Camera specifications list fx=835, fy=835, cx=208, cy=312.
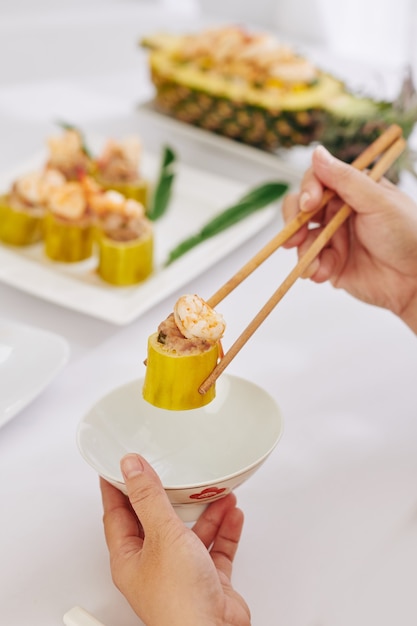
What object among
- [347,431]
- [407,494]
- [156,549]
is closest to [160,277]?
[347,431]

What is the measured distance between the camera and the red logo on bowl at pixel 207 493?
2.81 ft

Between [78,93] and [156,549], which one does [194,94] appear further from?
[156,549]

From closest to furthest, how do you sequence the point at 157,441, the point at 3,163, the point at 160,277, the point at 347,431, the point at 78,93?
1. the point at 157,441
2. the point at 347,431
3. the point at 160,277
4. the point at 3,163
5. the point at 78,93

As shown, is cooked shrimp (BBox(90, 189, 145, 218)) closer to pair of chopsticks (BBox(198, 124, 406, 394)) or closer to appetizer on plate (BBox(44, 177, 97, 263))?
appetizer on plate (BBox(44, 177, 97, 263))

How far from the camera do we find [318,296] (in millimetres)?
1464

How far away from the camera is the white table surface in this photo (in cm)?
90

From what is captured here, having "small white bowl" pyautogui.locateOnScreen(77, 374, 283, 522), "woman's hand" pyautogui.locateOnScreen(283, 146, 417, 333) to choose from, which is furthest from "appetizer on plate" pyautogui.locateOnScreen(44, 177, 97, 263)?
"small white bowl" pyautogui.locateOnScreen(77, 374, 283, 522)

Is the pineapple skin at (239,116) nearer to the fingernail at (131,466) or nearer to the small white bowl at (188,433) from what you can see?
the small white bowl at (188,433)

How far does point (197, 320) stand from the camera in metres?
0.88

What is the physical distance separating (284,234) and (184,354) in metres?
0.29

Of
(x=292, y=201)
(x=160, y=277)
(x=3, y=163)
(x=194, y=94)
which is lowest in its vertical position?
(x=3, y=163)

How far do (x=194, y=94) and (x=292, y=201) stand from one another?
0.70 m

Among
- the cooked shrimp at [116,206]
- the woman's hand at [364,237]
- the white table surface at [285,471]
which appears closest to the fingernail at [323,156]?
the woman's hand at [364,237]

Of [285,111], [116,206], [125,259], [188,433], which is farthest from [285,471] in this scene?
[285,111]
